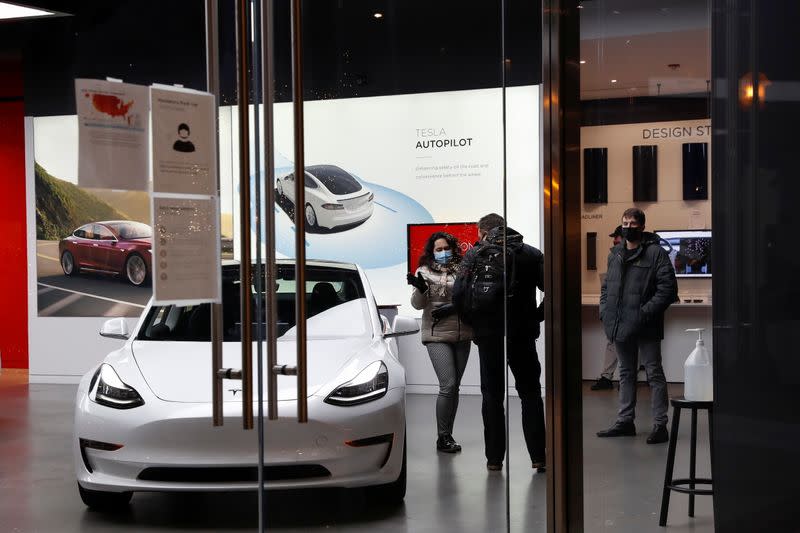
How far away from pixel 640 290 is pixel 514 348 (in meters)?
0.53

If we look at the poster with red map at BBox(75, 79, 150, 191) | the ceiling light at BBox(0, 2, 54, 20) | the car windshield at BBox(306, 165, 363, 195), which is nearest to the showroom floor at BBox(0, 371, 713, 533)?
the car windshield at BBox(306, 165, 363, 195)

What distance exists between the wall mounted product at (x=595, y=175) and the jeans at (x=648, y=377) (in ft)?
1.81

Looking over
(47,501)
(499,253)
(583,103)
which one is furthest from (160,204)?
(47,501)

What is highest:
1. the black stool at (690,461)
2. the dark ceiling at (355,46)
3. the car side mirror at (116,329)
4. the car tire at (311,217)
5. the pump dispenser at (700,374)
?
the dark ceiling at (355,46)

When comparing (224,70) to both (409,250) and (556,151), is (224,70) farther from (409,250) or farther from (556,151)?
(556,151)

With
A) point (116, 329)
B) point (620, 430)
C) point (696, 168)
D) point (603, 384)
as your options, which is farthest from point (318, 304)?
point (696, 168)

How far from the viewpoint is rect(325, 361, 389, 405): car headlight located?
382 cm

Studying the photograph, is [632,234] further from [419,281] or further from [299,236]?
[299,236]

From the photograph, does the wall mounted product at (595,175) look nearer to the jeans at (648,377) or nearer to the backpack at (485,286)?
the backpack at (485,286)

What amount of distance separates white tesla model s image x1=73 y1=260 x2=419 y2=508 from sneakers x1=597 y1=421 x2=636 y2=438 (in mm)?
786

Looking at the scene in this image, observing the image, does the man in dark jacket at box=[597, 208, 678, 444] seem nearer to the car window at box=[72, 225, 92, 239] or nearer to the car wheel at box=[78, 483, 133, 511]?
the car wheel at box=[78, 483, 133, 511]

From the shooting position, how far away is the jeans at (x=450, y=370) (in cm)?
380

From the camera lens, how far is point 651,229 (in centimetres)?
356

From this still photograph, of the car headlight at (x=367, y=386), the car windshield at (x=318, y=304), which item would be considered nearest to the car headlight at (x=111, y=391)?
the car windshield at (x=318, y=304)
